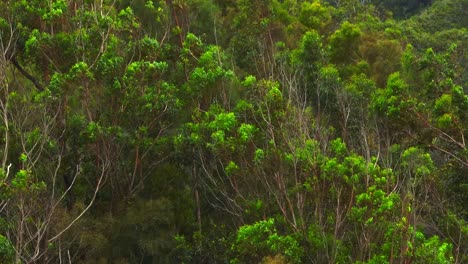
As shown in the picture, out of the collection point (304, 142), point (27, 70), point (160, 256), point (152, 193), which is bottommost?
point (160, 256)

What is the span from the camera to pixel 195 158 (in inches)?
463

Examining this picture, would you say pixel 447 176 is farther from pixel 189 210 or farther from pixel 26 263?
pixel 26 263

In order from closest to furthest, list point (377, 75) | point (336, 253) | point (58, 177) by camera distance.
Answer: point (336, 253), point (58, 177), point (377, 75)

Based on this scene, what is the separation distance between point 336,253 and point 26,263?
479 centimetres

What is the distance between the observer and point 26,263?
318 inches

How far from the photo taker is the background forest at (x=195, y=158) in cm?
888

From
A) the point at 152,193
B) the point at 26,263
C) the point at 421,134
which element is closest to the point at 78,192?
the point at 152,193

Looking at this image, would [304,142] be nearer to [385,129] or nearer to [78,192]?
[385,129]

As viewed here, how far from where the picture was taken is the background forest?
8.88 meters

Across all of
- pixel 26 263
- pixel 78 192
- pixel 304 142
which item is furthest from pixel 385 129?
pixel 26 263

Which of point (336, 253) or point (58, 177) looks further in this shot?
point (58, 177)

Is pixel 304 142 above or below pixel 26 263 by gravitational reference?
above

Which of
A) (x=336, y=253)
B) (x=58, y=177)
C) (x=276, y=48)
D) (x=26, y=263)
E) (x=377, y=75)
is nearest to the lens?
(x=26, y=263)

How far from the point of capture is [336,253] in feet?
28.8
